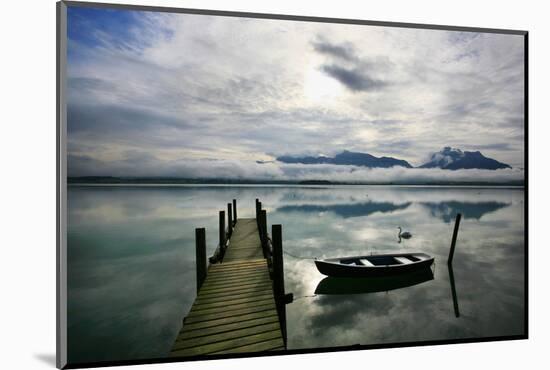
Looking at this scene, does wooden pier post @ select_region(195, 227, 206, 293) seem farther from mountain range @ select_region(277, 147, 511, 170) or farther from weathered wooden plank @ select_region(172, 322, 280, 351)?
mountain range @ select_region(277, 147, 511, 170)

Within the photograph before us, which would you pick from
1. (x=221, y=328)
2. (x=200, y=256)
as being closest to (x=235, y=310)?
(x=221, y=328)

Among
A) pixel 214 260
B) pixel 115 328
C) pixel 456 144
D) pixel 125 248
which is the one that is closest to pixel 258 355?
pixel 214 260

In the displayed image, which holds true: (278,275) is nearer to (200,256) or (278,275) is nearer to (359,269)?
(200,256)

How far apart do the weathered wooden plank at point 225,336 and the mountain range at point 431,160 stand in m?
2.27

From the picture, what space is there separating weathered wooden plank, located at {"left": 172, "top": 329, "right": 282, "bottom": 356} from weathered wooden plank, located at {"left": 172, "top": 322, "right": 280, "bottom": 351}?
0.02 m

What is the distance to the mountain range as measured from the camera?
119 inches

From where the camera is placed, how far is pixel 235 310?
7.61 feet

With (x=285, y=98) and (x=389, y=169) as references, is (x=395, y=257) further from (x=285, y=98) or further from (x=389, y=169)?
(x=285, y=98)

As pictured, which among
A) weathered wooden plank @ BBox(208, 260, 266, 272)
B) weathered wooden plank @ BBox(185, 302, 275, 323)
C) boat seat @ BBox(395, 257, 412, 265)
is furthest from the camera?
boat seat @ BBox(395, 257, 412, 265)

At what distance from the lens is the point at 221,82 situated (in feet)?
9.37

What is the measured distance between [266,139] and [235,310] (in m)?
2.22

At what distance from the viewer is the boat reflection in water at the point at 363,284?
164 inches

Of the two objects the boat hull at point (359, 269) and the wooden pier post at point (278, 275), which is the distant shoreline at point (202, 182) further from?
the boat hull at point (359, 269)

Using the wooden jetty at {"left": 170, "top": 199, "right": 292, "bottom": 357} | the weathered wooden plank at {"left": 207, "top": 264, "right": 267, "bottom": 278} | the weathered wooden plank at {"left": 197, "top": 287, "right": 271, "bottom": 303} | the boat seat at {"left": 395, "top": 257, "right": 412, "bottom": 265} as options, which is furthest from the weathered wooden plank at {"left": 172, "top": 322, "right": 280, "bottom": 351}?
the boat seat at {"left": 395, "top": 257, "right": 412, "bottom": 265}
